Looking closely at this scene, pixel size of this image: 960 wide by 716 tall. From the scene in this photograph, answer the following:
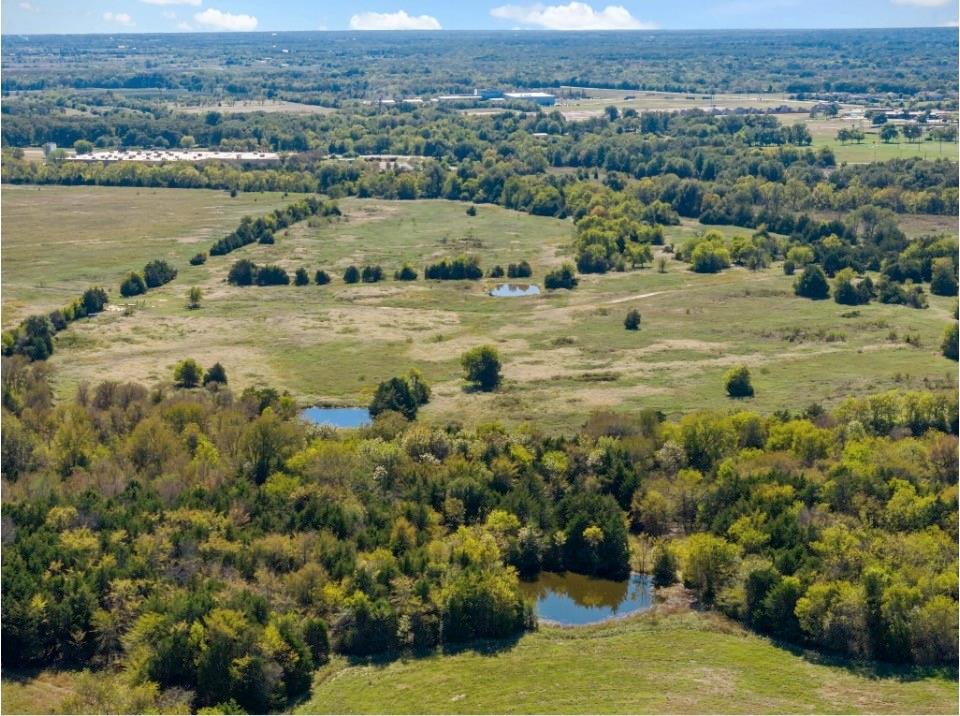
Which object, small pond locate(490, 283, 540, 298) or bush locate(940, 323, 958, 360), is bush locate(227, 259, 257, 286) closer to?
small pond locate(490, 283, 540, 298)

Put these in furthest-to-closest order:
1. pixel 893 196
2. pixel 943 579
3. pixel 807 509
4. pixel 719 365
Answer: pixel 893 196 < pixel 719 365 < pixel 807 509 < pixel 943 579

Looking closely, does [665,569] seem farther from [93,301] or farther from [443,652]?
[93,301]

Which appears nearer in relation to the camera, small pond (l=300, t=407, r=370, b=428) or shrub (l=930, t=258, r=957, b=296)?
small pond (l=300, t=407, r=370, b=428)

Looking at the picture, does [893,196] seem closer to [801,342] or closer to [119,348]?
[801,342]

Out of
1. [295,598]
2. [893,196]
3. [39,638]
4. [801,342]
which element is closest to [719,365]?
[801,342]

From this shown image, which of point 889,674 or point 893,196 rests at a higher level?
point 893,196

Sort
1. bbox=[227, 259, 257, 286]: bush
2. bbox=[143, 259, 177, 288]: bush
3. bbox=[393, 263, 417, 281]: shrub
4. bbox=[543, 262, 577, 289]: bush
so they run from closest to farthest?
bbox=[143, 259, 177, 288]: bush, bbox=[543, 262, 577, 289]: bush, bbox=[227, 259, 257, 286]: bush, bbox=[393, 263, 417, 281]: shrub

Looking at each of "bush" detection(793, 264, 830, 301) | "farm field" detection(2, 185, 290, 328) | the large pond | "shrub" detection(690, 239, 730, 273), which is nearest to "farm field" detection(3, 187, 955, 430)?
"farm field" detection(2, 185, 290, 328)
